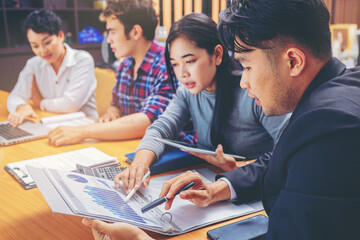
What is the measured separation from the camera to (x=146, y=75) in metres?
1.99

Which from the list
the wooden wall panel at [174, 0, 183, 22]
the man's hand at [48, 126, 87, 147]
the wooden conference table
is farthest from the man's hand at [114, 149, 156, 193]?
the wooden wall panel at [174, 0, 183, 22]

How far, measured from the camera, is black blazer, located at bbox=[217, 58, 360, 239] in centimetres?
54

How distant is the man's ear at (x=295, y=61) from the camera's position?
692 millimetres

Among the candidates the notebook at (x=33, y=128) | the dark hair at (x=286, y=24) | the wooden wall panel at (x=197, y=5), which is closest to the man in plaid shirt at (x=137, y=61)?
the notebook at (x=33, y=128)

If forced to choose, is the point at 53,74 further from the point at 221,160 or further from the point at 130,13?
the point at 221,160

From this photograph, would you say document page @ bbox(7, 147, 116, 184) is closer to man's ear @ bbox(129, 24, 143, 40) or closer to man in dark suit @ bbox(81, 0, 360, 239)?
man in dark suit @ bbox(81, 0, 360, 239)

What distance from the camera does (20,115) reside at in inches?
76.1

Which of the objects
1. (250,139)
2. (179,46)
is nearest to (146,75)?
(179,46)

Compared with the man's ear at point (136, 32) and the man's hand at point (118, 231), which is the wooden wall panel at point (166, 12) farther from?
the man's hand at point (118, 231)

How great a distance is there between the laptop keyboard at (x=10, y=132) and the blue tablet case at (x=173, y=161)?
66 cm

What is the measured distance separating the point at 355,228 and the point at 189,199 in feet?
1.55

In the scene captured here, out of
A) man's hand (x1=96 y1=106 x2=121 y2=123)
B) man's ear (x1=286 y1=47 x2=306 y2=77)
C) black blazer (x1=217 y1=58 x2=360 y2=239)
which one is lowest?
man's hand (x1=96 y1=106 x2=121 y2=123)

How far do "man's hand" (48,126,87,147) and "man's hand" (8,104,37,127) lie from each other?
0.39 metres

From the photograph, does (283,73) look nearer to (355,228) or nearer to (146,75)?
(355,228)
